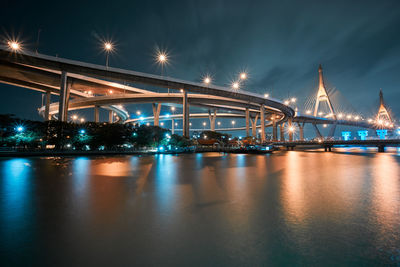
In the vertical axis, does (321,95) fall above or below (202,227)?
above

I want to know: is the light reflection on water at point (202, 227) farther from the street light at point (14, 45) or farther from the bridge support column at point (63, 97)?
the bridge support column at point (63, 97)

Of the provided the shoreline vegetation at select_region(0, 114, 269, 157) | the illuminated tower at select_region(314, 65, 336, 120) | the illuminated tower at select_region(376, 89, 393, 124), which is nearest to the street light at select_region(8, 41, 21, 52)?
the shoreline vegetation at select_region(0, 114, 269, 157)

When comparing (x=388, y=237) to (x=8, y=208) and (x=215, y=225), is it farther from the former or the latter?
(x=8, y=208)

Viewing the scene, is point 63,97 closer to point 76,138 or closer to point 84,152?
point 76,138

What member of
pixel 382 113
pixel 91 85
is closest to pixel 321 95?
pixel 382 113

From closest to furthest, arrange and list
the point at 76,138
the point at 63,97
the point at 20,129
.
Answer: the point at 20,129 < the point at 76,138 < the point at 63,97

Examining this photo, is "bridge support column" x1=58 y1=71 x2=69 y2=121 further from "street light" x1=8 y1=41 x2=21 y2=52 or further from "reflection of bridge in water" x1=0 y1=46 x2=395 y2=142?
"street light" x1=8 y1=41 x2=21 y2=52

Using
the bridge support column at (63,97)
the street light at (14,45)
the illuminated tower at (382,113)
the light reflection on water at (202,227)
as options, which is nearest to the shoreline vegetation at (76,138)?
the bridge support column at (63,97)

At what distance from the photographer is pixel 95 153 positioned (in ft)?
102

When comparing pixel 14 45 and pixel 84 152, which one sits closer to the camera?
pixel 14 45

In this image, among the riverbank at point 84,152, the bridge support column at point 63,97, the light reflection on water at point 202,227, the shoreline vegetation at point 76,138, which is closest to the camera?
the light reflection on water at point 202,227

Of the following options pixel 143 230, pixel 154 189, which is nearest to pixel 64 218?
pixel 143 230

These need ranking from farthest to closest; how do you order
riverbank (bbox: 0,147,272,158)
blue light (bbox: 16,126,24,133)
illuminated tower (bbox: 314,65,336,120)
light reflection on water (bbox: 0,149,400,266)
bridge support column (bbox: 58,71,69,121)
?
1. illuminated tower (bbox: 314,65,336,120)
2. bridge support column (bbox: 58,71,69,121)
3. blue light (bbox: 16,126,24,133)
4. riverbank (bbox: 0,147,272,158)
5. light reflection on water (bbox: 0,149,400,266)

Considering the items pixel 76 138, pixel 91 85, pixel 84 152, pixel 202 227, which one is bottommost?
pixel 202 227
